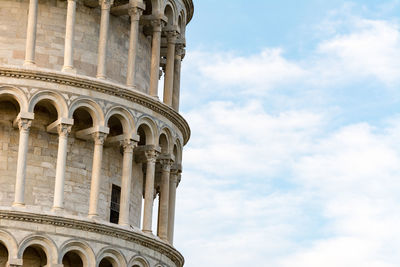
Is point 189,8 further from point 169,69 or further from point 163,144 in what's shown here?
point 163,144

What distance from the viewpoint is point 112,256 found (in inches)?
1720

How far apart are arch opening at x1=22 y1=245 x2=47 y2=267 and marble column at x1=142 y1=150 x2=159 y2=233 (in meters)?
3.88

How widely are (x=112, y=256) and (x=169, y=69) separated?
8.02 metres

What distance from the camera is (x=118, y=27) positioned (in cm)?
4738

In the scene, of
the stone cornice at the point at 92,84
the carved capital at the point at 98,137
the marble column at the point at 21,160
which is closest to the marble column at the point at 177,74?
the stone cornice at the point at 92,84

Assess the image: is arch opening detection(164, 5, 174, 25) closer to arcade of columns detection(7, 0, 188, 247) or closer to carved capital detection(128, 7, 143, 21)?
arcade of columns detection(7, 0, 188, 247)

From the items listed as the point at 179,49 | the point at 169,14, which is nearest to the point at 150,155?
the point at 179,49

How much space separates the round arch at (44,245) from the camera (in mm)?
42281

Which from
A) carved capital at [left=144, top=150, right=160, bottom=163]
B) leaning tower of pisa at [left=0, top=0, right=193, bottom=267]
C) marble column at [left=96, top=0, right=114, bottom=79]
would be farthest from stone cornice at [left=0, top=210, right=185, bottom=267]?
marble column at [left=96, top=0, right=114, bottom=79]

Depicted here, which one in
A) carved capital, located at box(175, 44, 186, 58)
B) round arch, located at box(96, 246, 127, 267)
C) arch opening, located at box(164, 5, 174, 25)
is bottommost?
round arch, located at box(96, 246, 127, 267)

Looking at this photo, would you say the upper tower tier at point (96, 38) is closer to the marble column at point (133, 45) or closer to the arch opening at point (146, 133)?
the marble column at point (133, 45)

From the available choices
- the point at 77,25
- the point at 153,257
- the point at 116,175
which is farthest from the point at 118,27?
the point at 153,257

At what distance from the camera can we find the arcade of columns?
143 ft

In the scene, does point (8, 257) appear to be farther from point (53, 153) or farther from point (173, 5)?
point (173, 5)
